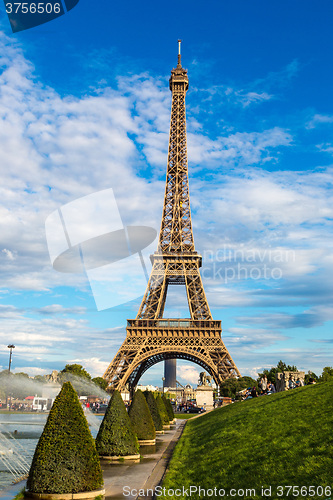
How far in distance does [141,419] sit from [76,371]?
6889 centimetres

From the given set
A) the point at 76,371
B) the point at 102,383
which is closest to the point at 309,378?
the point at 102,383

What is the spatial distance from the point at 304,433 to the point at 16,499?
8.15 m

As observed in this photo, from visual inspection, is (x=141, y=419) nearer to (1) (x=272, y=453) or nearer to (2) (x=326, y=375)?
(1) (x=272, y=453)

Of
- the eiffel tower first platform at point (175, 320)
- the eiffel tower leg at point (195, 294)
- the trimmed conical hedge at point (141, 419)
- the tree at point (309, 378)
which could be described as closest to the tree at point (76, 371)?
the eiffel tower first platform at point (175, 320)

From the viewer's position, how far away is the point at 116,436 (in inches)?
698

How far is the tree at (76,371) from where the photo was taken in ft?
286

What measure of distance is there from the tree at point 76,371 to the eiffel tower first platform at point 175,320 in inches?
901

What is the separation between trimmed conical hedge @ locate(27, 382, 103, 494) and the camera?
11.3m

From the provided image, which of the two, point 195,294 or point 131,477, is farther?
point 195,294

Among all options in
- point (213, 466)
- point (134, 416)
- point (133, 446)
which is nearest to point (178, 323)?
point (134, 416)

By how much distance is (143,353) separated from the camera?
62.1m

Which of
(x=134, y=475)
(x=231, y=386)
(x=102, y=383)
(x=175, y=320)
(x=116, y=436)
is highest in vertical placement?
(x=175, y=320)

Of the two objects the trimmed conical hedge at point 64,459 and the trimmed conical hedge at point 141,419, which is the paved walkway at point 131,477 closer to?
the trimmed conical hedge at point 64,459

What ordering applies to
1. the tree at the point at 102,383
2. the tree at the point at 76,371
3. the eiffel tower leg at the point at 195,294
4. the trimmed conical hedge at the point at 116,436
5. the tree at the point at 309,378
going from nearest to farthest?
the trimmed conical hedge at the point at 116,436 → the tree at the point at 309,378 → the tree at the point at 102,383 → the eiffel tower leg at the point at 195,294 → the tree at the point at 76,371
